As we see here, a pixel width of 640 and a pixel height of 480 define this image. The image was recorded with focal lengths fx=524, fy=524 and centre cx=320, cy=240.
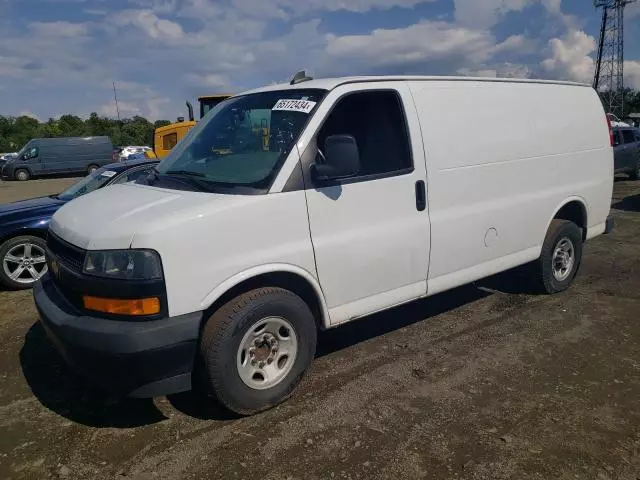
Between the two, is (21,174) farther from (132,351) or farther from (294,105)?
(132,351)

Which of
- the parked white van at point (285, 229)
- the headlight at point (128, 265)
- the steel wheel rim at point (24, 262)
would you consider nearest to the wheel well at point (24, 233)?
the steel wheel rim at point (24, 262)

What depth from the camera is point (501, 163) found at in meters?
4.47

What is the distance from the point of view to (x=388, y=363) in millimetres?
4059

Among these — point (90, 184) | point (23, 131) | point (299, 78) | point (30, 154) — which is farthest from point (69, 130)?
point (299, 78)

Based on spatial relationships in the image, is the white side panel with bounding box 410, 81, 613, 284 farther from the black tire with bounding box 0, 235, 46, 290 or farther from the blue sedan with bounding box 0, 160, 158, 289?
the black tire with bounding box 0, 235, 46, 290

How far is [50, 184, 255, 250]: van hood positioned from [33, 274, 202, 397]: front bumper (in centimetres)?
44

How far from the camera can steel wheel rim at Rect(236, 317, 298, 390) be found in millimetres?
3262

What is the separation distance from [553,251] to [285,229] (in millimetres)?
3259

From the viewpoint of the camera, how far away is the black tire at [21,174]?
27203 millimetres

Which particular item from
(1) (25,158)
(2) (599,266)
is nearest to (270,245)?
(2) (599,266)

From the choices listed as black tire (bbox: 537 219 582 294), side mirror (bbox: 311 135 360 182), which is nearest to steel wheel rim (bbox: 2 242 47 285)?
side mirror (bbox: 311 135 360 182)

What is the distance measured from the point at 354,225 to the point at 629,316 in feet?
10.1

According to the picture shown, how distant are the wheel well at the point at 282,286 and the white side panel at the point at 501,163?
1.04 meters

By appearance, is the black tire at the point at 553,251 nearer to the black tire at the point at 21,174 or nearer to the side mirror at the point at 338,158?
the side mirror at the point at 338,158
